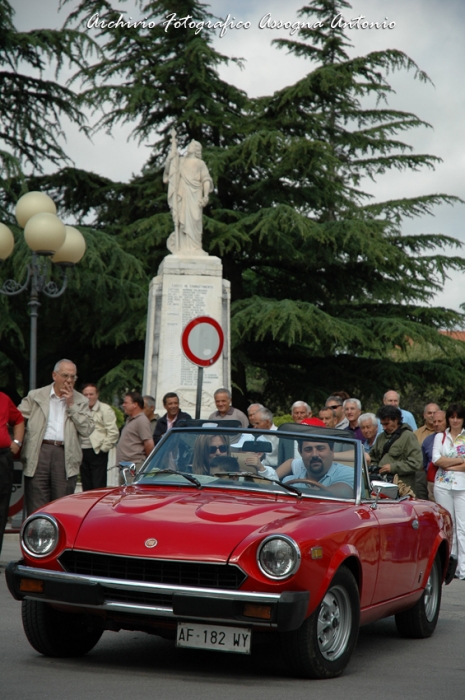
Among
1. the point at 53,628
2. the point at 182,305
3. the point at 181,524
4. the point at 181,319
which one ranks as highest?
the point at 182,305

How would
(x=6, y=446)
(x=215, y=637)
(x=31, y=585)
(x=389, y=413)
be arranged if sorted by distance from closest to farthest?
(x=215, y=637)
(x=31, y=585)
(x=6, y=446)
(x=389, y=413)

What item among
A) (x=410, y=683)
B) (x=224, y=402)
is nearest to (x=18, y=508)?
(x=224, y=402)

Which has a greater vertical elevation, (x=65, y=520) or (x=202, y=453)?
(x=202, y=453)

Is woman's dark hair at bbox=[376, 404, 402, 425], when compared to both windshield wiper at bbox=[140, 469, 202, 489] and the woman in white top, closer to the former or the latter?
the woman in white top

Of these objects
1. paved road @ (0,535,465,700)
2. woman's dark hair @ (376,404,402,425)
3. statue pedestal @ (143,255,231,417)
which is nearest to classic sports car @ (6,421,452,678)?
paved road @ (0,535,465,700)

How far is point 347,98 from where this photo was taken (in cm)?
3088

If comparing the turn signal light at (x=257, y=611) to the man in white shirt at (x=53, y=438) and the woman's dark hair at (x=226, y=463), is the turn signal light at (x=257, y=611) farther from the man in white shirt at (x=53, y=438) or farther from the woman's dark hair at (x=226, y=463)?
the man in white shirt at (x=53, y=438)

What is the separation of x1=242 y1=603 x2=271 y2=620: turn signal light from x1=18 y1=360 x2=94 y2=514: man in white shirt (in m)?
4.94

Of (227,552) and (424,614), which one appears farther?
(424,614)

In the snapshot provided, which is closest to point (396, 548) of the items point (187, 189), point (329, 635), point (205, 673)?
point (329, 635)

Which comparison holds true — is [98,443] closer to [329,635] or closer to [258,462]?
[258,462]

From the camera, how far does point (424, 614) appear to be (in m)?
7.34

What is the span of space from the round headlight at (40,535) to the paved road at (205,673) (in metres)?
0.61

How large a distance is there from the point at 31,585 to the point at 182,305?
16.1 m
